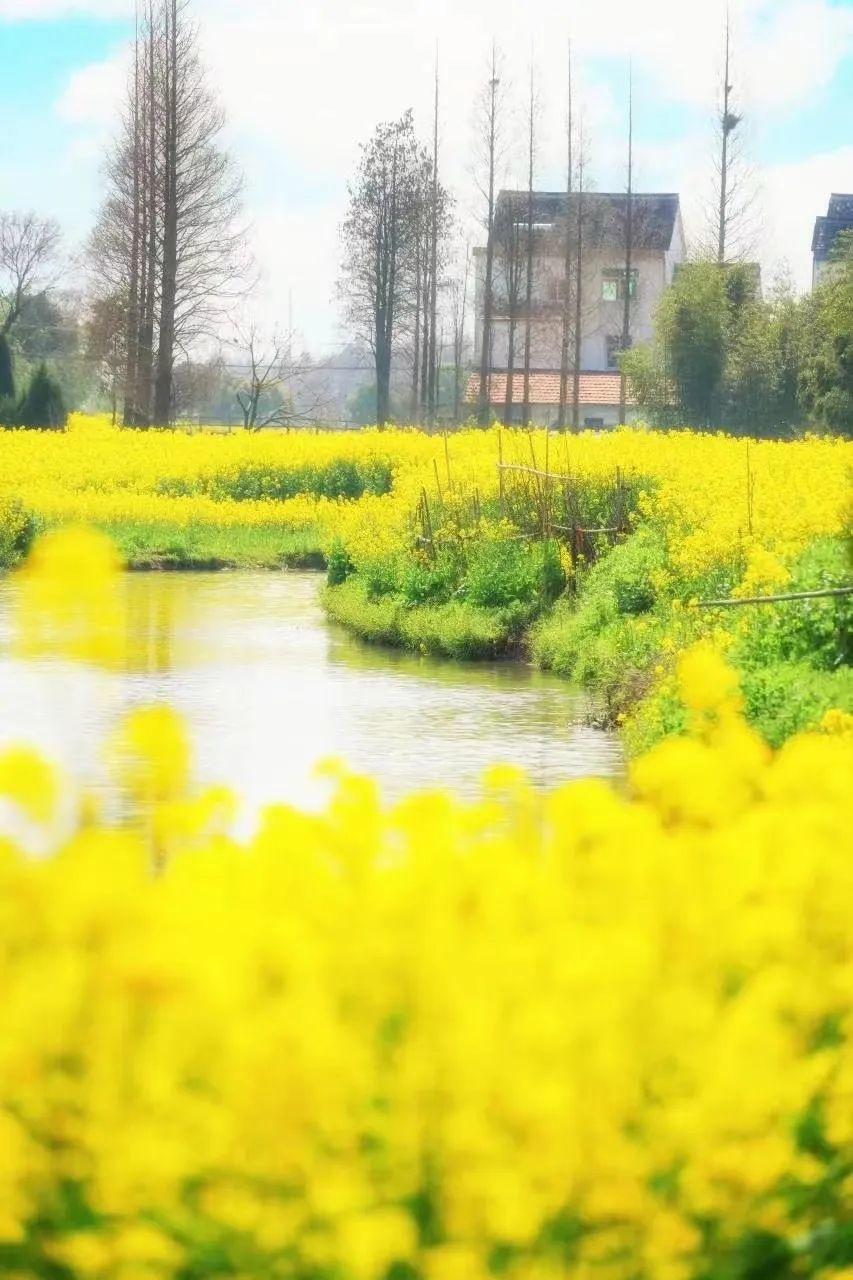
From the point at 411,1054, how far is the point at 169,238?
3436 centimetres

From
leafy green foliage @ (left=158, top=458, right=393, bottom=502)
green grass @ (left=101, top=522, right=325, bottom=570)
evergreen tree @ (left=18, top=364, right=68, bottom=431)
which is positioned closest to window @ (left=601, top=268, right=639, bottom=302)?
evergreen tree @ (left=18, top=364, right=68, bottom=431)

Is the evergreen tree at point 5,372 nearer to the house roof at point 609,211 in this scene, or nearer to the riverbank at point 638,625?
the house roof at point 609,211

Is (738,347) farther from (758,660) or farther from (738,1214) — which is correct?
(738,1214)

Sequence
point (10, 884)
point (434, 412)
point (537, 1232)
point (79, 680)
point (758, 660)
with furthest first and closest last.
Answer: point (434, 412) → point (79, 680) → point (758, 660) → point (10, 884) → point (537, 1232)

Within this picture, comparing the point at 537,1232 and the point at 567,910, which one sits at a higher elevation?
the point at 567,910

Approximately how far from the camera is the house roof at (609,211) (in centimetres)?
4409

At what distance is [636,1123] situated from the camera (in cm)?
177

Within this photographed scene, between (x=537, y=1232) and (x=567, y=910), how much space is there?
0.38 meters

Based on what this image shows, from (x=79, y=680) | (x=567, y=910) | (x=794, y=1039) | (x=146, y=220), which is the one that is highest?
(x=146, y=220)

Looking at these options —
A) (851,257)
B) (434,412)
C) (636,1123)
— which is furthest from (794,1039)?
(434,412)

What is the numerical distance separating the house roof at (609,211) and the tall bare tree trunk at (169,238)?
10.2m

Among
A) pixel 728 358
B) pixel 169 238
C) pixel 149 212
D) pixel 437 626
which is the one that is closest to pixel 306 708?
pixel 437 626

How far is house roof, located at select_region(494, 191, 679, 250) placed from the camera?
44.1 metres

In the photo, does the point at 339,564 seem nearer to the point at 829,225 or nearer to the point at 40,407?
the point at 40,407
